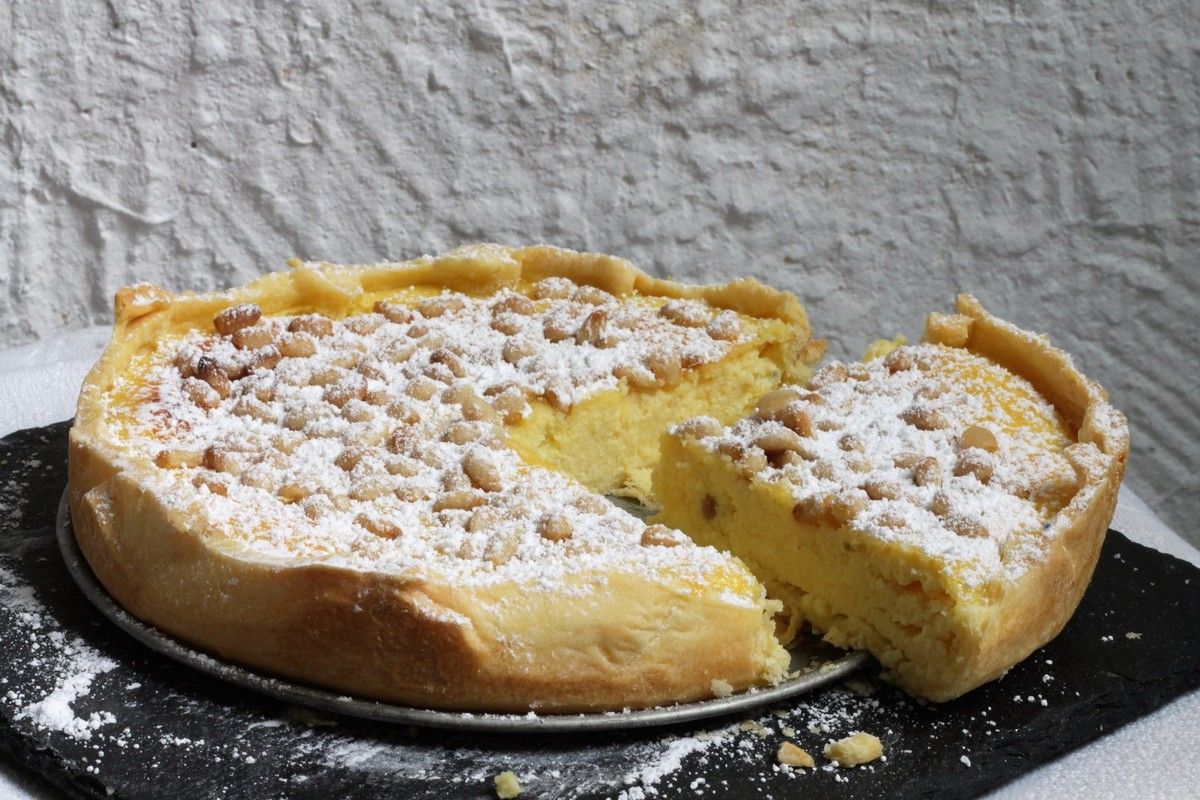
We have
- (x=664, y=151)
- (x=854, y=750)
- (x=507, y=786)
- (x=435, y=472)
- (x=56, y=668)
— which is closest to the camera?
(x=507, y=786)

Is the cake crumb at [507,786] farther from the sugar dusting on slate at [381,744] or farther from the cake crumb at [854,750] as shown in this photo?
the cake crumb at [854,750]

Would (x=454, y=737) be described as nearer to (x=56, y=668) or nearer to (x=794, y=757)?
(x=794, y=757)

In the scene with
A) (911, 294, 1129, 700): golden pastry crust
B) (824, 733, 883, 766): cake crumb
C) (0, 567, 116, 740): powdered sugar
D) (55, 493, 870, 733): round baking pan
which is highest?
(911, 294, 1129, 700): golden pastry crust

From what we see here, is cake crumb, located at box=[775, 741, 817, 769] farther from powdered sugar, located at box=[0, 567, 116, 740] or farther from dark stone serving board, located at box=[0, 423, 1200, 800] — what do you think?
powdered sugar, located at box=[0, 567, 116, 740]

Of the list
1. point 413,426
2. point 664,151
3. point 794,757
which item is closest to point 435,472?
point 413,426

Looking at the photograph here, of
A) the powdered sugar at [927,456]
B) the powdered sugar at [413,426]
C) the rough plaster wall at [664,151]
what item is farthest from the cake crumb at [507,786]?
the rough plaster wall at [664,151]

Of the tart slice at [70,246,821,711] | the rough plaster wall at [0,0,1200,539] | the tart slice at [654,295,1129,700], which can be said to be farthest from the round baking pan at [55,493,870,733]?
the rough plaster wall at [0,0,1200,539]

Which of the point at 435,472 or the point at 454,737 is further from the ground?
the point at 435,472

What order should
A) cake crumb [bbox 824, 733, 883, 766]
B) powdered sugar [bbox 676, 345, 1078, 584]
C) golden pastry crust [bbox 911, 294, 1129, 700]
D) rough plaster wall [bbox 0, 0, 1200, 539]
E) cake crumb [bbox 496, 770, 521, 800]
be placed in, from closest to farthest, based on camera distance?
cake crumb [bbox 496, 770, 521, 800] < cake crumb [bbox 824, 733, 883, 766] < golden pastry crust [bbox 911, 294, 1129, 700] < powdered sugar [bbox 676, 345, 1078, 584] < rough plaster wall [bbox 0, 0, 1200, 539]
